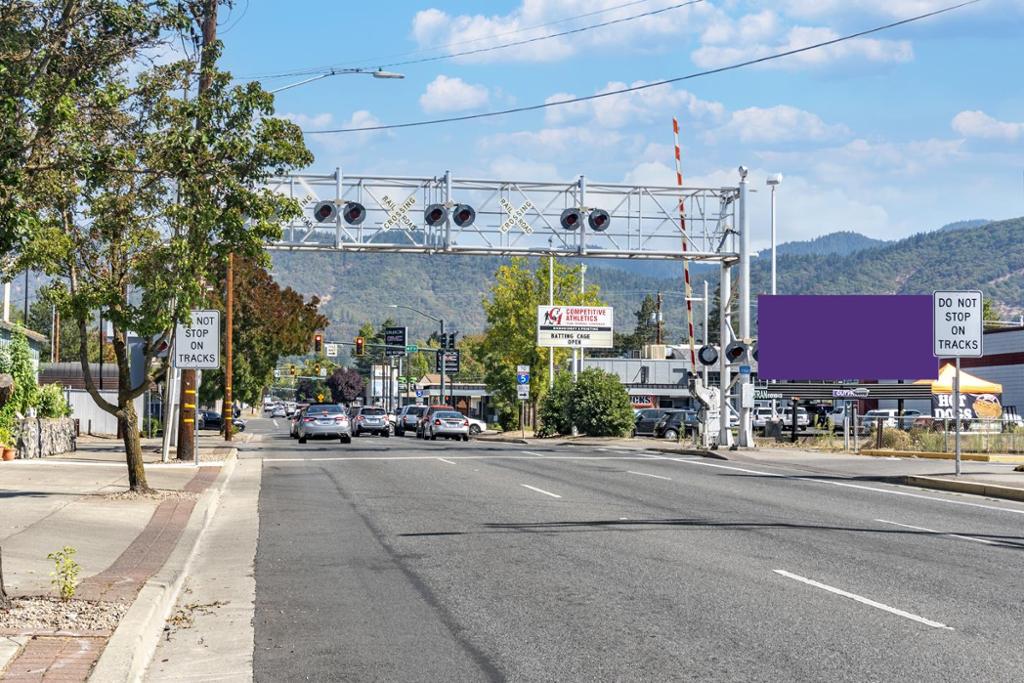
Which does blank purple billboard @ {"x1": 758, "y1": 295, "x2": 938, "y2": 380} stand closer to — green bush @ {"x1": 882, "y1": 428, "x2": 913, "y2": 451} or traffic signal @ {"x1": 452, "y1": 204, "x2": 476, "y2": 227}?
green bush @ {"x1": 882, "y1": 428, "x2": 913, "y2": 451}

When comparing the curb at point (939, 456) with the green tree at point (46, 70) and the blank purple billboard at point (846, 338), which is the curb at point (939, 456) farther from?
the green tree at point (46, 70)

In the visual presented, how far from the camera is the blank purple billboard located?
4109 centimetres

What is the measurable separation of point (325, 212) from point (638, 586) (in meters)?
28.9

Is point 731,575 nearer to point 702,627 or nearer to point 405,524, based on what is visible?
point 702,627

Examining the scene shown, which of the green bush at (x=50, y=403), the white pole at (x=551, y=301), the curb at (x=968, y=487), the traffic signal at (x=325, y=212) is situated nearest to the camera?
the curb at (x=968, y=487)

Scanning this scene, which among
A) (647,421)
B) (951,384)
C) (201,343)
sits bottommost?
(647,421)

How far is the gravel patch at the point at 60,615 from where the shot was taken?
348 inches

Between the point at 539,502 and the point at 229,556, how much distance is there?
6921 millimetres

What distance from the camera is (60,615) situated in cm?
923

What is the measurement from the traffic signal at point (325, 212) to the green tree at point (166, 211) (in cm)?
1872

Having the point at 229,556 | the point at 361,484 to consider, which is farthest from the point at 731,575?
the point at 361,484

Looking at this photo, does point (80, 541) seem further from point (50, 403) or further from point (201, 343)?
point (50, 403)

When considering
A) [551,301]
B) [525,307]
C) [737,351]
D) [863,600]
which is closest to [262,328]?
[525,307]

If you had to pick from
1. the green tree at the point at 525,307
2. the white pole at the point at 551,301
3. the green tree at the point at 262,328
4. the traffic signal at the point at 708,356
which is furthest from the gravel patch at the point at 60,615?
the green tree at the point at 525,307
